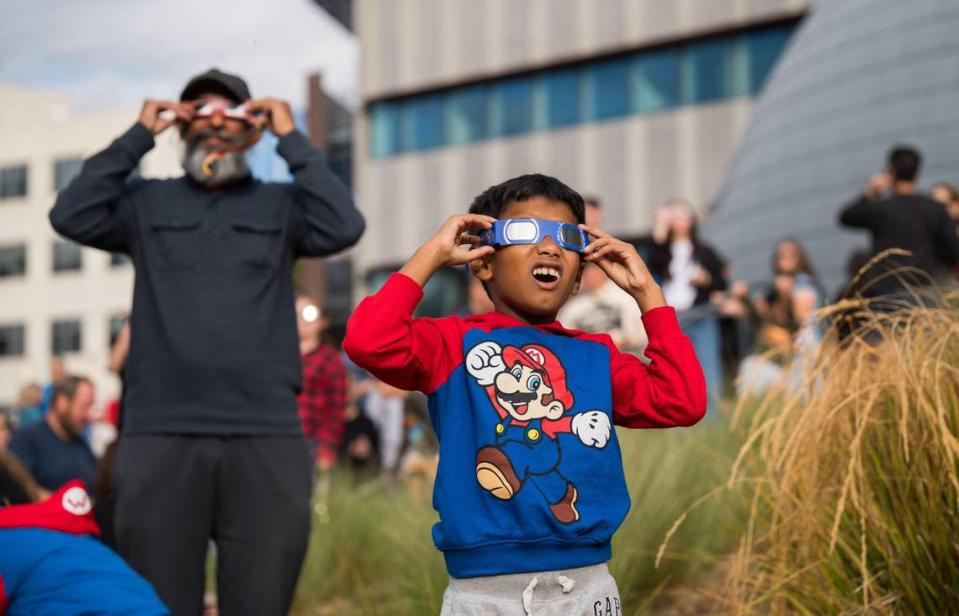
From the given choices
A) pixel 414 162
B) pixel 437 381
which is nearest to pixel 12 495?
pixel 437 381

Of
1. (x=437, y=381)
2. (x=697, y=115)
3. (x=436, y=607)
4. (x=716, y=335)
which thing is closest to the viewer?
(x=437, y=381)

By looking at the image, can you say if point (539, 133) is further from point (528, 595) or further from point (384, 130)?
point (528, 595)

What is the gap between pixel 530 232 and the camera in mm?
2623

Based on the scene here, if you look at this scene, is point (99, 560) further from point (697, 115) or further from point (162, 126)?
point (697, 115)

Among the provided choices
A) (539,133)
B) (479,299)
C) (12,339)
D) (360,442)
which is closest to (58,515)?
(479,299)

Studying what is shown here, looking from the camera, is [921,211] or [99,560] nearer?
[99,560]

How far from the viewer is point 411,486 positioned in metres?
7.44

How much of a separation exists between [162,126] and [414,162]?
1044 inches

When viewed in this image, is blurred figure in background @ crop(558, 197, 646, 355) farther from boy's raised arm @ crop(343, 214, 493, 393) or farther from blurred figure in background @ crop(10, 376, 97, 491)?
boy's raised arm @ crop(343, 214, 493, 393)

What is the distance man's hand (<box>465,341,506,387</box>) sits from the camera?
2.59m

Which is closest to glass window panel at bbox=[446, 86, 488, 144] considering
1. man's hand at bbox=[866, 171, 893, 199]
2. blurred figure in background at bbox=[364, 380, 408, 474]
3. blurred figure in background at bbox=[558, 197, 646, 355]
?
blurred figure in background at bbox=[364, 380, 408, 474]

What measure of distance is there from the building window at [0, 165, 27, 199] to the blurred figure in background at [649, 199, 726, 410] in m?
40.7

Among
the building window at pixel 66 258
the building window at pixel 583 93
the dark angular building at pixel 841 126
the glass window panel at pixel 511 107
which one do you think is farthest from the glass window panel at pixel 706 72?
the building window at pixel 66 258

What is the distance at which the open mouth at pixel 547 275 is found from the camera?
262 centimetres
